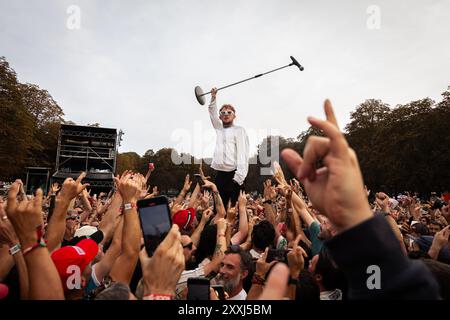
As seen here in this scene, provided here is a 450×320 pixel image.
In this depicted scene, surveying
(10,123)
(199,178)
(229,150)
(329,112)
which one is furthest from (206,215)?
(10,123)

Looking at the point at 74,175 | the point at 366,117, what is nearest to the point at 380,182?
the point at 366,117

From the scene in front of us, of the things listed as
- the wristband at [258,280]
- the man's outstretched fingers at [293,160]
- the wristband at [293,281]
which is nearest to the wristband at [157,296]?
the man's outstretched fingers at [293,160]

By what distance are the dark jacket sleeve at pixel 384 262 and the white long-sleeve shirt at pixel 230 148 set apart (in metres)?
5.55

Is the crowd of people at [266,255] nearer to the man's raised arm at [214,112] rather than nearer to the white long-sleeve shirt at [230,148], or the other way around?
the white long-sleeve shirt at [230,148]

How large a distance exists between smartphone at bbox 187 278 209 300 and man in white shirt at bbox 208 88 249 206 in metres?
4.68

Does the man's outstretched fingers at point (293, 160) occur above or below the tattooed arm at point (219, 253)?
above

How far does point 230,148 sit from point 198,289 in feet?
15.9

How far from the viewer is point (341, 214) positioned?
1.05 m

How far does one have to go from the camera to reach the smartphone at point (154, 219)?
2328 millimetres

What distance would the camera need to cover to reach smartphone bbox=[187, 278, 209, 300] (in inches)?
74.5

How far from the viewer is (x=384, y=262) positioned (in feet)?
3.24

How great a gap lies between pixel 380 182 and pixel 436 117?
1032 cm

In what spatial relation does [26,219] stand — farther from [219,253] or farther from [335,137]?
[219,253]

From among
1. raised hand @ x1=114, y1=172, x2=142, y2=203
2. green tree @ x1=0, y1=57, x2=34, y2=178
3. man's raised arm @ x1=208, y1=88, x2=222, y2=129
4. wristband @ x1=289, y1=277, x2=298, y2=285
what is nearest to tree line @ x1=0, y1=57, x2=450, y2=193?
green tree @ x1=0, y1=57, x2=34, y2=178
